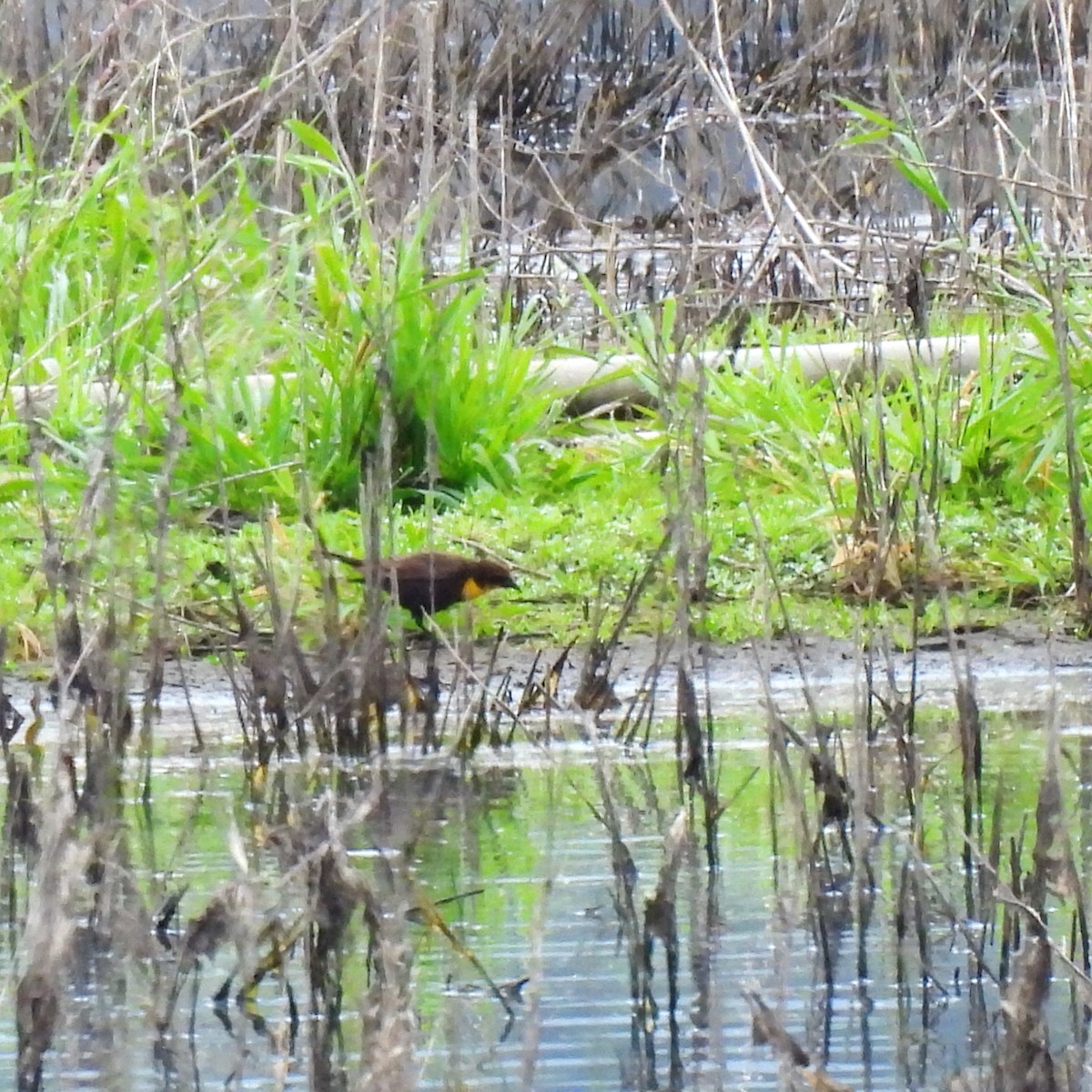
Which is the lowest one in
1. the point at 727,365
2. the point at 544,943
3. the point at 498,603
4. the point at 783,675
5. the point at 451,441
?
the point at 544,943

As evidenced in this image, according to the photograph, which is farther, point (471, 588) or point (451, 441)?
Result: point (451, 441)

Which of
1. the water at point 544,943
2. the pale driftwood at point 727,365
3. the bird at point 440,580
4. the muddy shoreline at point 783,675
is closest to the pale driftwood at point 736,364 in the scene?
the pale driftwood at point 727,365

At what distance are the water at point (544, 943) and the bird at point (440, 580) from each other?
65 centimetres

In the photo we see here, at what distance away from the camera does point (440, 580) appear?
14.0ft

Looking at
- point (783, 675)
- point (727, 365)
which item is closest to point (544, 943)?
point (783, 675)

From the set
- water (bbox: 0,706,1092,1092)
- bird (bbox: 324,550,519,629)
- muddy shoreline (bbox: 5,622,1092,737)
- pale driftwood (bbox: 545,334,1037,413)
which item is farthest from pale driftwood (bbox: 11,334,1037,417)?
water (bbox: 0,706,1092,1092)

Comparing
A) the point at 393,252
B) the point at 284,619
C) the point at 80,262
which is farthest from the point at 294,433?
the point at 284,619

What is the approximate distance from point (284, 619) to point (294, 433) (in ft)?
6.91

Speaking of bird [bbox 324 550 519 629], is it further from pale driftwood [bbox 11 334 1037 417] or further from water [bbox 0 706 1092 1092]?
pale driftwood [bbox 11 334 1037 417]

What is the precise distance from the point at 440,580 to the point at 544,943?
5.30 feet

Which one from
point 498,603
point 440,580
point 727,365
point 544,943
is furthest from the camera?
point 727,365

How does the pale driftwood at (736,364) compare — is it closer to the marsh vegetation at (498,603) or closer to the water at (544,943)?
the marsh vegetation at (498,603)

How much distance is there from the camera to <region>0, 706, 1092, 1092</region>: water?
91.4 inches

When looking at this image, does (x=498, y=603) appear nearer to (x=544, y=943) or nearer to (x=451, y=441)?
(x=451, y=441)
